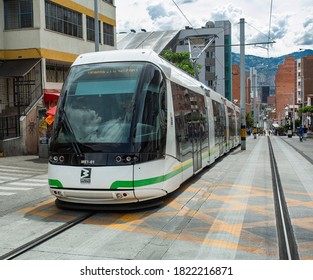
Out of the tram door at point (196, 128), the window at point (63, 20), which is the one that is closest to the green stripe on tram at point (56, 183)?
the tram door at point (196, 128)

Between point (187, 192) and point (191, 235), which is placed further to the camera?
point (187, 192)

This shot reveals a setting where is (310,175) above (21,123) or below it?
below

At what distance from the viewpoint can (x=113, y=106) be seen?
327 inches

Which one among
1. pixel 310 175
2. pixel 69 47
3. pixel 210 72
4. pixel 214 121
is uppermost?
pixel 210 72

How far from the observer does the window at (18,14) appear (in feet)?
83.0

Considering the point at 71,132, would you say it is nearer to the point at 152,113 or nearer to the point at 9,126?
the point at 152,113

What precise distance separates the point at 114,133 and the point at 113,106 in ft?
1.76

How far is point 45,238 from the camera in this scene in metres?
6.62

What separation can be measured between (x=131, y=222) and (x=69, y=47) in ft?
72.4

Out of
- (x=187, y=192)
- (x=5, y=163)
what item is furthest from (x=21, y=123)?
(x=187, y=192)

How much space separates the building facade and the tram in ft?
50.9

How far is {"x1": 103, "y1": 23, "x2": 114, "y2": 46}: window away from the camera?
109ft

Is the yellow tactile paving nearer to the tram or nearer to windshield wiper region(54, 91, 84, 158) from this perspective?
the tram

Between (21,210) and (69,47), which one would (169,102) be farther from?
(69,47)
